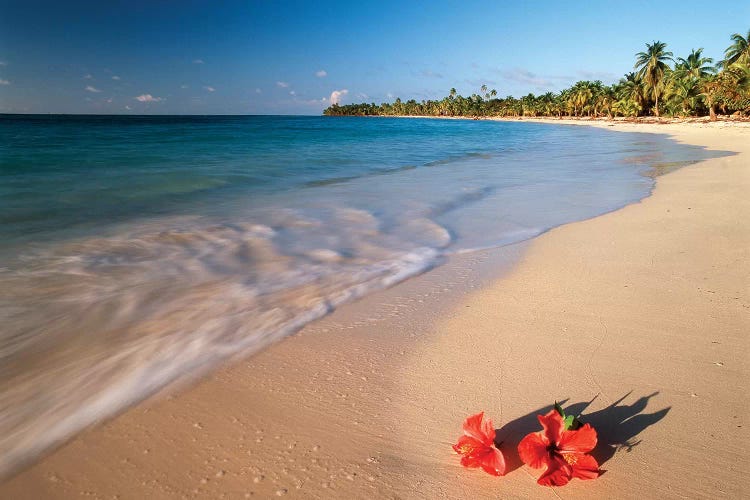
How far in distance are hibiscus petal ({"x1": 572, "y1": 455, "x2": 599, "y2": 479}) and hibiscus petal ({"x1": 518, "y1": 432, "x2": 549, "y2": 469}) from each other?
13 centimetres

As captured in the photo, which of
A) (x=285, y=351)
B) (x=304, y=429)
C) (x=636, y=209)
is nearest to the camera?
(x=304, y=429)

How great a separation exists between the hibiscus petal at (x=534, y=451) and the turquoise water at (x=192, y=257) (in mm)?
2017

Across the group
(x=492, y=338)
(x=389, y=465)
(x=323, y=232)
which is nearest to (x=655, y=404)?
(x=492, y=338)

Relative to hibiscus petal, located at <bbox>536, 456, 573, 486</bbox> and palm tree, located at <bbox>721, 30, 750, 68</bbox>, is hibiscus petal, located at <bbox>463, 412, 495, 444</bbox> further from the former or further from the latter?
palm tree, located at <bbox>721, 30, 750, 68</bbox>

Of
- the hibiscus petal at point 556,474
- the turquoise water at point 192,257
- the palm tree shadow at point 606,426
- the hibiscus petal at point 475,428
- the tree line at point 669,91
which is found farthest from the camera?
the tree line at point 669,91

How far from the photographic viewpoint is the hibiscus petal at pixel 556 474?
1791 mm

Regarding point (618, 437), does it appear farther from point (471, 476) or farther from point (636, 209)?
point (636, 209)

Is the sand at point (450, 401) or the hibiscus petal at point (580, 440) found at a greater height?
the hibiscus petal at point (580, 440)

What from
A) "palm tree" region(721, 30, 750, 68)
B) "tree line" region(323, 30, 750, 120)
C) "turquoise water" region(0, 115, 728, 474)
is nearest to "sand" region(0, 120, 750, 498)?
"turquoise water" region(0, 115, 728, 474)

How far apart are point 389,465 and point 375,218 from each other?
6026 mm

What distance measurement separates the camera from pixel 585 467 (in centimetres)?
183

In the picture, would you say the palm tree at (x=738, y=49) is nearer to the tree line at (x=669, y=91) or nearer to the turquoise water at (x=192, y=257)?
the tree line at (x=669, y=91)

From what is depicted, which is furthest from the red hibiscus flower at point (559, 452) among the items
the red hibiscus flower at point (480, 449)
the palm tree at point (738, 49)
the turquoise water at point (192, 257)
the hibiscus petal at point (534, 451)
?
the palm tree at point (738, 49)

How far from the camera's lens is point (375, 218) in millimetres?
7867
